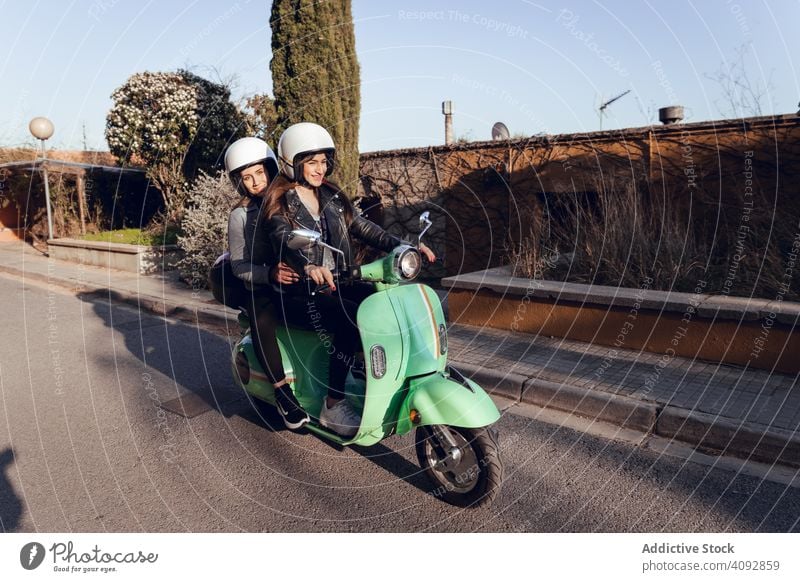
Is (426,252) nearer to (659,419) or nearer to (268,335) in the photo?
(268,335)

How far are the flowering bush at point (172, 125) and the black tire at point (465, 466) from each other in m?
11.2

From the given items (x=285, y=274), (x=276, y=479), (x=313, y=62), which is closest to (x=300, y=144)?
(x=285, y=274)

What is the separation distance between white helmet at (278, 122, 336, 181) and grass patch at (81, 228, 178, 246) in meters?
9.23

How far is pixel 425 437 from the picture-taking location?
298 centimetres

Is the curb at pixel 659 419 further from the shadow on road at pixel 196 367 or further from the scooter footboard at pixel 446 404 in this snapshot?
the scooter footboard at pixel 446 404

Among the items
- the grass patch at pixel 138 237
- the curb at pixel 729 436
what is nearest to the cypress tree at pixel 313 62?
the grass patch at pixel 138 237

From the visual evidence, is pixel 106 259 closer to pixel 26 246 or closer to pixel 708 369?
pixel 26 246

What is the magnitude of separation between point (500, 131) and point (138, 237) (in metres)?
8.60

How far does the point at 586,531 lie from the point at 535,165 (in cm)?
707

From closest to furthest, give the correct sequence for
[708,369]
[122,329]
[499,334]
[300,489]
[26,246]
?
[300,489]
[708,369]
[499,334]
[122,329]
[26,246]

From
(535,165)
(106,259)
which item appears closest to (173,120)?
(106,259)

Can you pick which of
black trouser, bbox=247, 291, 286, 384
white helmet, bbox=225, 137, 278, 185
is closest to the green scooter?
black trouser, bbox=247, 291, 286, 384

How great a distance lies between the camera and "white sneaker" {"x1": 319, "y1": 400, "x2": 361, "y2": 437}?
312 cm

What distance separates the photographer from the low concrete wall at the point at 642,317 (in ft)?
14.5
